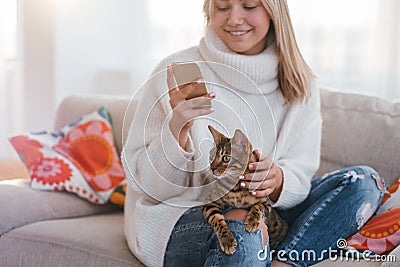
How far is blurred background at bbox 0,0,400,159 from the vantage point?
3656 millimetres

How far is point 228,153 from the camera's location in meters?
1.51

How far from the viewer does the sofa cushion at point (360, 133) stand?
7.05 feet

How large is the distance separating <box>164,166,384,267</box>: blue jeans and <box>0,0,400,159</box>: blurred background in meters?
1.83

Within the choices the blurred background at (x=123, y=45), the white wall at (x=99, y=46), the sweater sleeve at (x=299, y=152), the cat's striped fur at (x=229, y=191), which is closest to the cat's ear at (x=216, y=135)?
the cat's striped fur at (x=229, y=191)

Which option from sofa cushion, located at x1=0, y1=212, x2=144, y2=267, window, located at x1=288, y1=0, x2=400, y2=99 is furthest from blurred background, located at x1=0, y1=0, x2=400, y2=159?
sofa cushion, located at x1=0, y1=212, x2=144, y2=267

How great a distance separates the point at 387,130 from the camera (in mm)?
2170

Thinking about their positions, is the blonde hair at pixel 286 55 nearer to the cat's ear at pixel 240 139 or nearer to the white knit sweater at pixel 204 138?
the white knit sweater at pixel 204 138

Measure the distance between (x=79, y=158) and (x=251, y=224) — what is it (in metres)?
0.95

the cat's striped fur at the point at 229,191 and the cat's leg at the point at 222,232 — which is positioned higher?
the cat's striped fur at the point at 229,191

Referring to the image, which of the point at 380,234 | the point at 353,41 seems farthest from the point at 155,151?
the point at 353,41

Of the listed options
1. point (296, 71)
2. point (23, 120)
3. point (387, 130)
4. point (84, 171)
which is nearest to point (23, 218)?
point (84, 171)

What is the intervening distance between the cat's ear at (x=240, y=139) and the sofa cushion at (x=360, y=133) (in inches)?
29.3

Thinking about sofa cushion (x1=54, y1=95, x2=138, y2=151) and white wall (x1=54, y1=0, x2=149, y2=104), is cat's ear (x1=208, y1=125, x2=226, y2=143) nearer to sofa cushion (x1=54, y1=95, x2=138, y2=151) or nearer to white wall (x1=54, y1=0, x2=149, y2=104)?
sofa cushion (x1=54, y1=95, x2=138, y2=151)

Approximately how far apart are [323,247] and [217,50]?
1.81ft
